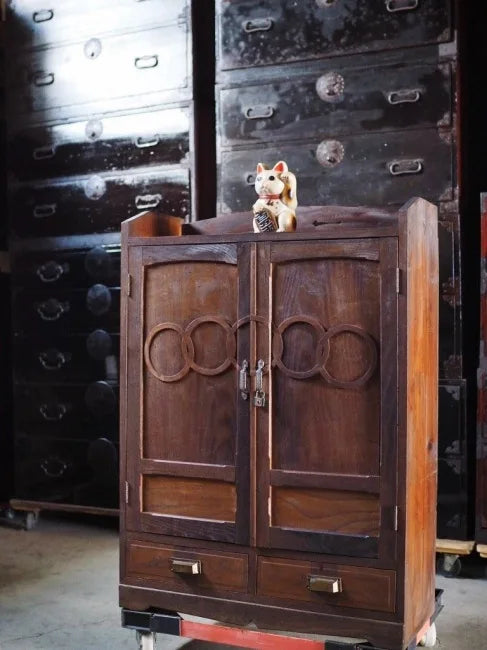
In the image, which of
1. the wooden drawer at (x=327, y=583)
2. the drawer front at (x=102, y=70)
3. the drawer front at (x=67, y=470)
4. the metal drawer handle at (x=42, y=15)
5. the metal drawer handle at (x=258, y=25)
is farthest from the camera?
the metal drawer handle at (x=42, y=15)

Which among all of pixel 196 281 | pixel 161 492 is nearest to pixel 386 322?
pixel 196 281

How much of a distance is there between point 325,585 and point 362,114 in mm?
1953

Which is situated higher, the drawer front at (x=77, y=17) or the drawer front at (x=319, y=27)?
the drawer front at (x=77, y=17)

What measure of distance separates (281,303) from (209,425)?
1.41ft

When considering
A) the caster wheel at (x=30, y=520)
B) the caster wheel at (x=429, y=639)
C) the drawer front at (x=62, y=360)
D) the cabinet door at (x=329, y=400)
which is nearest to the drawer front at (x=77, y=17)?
the drawer front at (x=62, y=360)

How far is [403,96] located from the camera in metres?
3.44

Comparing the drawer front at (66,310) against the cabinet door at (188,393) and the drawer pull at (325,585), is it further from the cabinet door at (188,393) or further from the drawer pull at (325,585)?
the drawer pull at (325,585)

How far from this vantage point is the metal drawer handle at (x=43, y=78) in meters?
4.19

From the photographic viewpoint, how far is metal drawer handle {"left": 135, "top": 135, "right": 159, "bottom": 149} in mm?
3932

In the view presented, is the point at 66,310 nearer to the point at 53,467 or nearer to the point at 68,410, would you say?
the point at 68,410

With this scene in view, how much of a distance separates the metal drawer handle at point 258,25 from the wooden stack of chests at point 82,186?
0.95 feet

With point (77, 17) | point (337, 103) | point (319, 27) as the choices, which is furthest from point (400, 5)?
point (77, 17)

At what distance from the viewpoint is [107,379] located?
4.08m

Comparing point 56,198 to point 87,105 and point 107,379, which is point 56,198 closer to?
point 87,105
